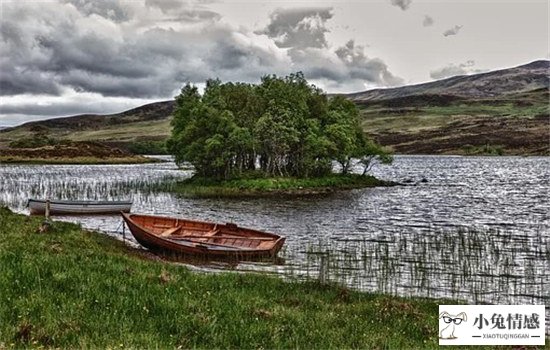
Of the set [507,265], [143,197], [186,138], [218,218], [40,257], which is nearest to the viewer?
[40,257]

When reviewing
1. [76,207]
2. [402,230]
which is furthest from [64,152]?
[402,230]

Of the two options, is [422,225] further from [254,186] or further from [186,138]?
[186,138]

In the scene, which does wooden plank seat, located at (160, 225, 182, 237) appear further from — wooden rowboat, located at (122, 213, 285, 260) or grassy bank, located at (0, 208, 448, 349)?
grassy bank, located at (0, 208, 448, 349)

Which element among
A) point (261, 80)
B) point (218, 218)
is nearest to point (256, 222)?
point (218, 218)

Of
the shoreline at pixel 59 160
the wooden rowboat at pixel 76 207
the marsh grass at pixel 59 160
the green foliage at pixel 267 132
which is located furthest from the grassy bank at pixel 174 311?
the marsh grass at pixel 59 160

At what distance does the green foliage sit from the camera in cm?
8094

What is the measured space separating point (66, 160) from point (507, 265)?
545 feet

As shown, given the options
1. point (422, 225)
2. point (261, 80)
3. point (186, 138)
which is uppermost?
point (261, 80)

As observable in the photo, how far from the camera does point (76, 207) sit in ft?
166

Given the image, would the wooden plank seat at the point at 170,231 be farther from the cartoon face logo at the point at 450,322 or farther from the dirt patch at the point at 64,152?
the dirt patch at the point at 64,152

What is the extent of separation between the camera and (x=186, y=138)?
3440 inches

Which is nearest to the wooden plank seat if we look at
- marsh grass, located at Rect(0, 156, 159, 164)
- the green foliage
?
the green foliage

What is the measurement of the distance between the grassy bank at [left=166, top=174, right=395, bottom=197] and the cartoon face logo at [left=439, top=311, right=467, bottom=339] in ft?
205

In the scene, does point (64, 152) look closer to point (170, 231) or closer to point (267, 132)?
point (267, 132)
